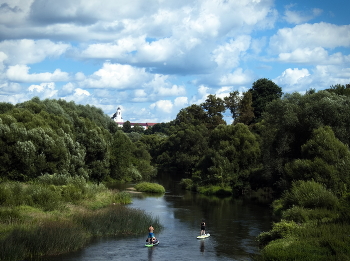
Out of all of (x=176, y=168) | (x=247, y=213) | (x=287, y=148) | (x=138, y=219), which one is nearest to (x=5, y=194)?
(x=138, y=219)

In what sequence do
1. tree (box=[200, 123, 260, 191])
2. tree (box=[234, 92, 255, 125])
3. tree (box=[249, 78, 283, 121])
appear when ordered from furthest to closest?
tree (box=[249, 78, 283, 121])
tree (box=[234, 92, 255, 125])
tree (box=[200, 123, 260, 191])

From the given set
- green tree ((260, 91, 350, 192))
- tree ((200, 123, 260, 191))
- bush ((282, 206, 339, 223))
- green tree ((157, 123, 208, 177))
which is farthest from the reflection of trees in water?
green tree ((157, 123, 208, 177))

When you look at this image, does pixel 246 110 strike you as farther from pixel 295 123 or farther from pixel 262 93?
pixel 295 123

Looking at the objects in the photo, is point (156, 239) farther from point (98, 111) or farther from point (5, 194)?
point (98, 111)

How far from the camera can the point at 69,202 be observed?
1955 inches

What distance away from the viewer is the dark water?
35.4 meters

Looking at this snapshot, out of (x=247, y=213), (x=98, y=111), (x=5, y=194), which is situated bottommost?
(x=247, y=213)

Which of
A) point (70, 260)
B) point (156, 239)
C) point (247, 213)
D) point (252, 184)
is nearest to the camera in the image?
point (70, 260)

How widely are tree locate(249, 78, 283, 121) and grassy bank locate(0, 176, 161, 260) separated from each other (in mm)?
72418

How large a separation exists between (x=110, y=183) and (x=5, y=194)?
157 ft

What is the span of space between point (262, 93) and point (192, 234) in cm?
8461

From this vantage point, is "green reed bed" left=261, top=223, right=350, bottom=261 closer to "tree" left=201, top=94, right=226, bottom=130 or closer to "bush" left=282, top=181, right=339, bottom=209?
"bush" left=282, top=181, right=339, bottom=209

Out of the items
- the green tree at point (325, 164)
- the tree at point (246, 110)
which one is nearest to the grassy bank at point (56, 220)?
the green tree at point (325, 164)

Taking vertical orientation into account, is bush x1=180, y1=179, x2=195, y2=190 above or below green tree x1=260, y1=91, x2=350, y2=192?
below
